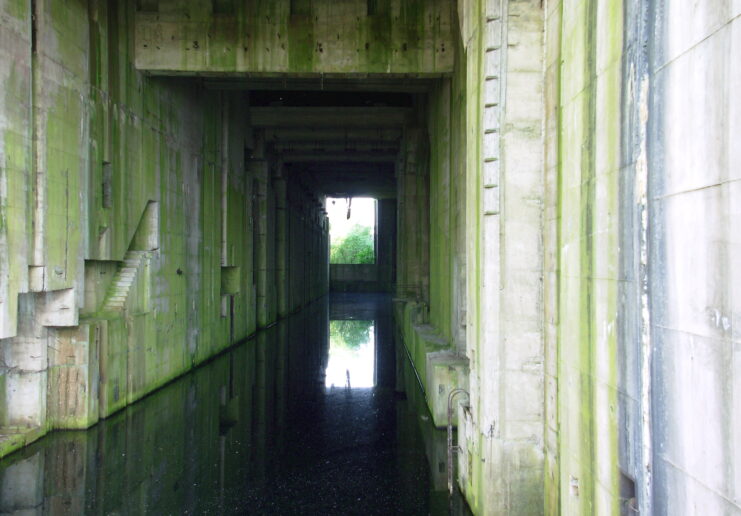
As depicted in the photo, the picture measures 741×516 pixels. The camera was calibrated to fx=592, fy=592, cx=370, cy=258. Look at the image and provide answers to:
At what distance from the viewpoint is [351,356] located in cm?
1698

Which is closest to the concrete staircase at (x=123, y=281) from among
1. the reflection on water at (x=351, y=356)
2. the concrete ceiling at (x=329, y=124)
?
the reflection on water at (x=351, y=356)

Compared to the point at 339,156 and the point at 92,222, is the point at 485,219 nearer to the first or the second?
the point at 92,222

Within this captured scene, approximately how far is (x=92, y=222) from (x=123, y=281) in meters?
1.67

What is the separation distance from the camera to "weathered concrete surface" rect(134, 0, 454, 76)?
10891mm

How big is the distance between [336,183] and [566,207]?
35204mm

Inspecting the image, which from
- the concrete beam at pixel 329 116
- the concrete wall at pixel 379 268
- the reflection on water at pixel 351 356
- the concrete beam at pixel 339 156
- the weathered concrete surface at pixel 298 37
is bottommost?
the reflection on water at pixel 351 356

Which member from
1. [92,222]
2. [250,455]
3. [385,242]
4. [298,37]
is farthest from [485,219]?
[385,242]

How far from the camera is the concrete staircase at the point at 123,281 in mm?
10391

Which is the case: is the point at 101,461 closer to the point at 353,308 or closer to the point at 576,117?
the point at 576,117

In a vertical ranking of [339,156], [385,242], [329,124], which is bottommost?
[385,242]

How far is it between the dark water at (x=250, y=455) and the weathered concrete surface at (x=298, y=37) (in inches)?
247

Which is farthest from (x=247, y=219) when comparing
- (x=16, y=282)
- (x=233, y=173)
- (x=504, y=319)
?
(x=504, y=319)

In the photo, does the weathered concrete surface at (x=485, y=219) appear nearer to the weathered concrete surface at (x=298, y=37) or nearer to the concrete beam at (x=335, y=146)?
the weathered concrete surface at (x=298, y=37)

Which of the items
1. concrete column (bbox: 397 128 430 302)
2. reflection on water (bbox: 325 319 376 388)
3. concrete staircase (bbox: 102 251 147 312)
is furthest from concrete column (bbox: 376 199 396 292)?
concrete staircase (bbox: 102 251 147 312)
